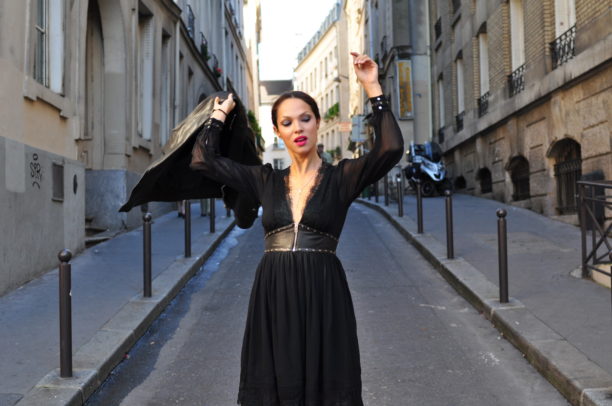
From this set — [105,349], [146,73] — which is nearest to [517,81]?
[146,73]

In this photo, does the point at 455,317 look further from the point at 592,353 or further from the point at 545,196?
the point at 545,196

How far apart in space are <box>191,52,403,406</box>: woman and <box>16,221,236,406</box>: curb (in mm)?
2001

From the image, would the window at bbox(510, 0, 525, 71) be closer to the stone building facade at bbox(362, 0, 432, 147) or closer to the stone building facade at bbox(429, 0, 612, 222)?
the stone building facade at bbox(429, 0, 612, 222)

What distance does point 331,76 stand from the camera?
5659 centimetres

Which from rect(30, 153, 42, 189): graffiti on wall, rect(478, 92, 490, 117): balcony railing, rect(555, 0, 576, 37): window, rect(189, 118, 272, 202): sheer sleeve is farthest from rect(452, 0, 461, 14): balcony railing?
rect(189, 118, 272, 202): sheer sleeve

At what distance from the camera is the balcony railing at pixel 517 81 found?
14.8m

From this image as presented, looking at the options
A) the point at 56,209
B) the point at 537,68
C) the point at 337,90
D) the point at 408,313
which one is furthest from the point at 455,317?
the point at 337,90

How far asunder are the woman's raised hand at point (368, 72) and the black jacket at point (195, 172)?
2.13 feet

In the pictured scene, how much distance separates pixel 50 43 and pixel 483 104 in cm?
1248

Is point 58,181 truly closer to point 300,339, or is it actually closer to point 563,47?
point 300,339

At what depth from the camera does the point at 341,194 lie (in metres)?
2.72

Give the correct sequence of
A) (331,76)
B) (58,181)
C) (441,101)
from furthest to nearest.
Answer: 1. (331,76)
2. (441,101)
3. (58,181)

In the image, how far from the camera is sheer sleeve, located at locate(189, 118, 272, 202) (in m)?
2.83

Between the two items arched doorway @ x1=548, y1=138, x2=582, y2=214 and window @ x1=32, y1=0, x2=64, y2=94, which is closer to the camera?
window @ x1=32, y1=0, x2=64, y2=94
